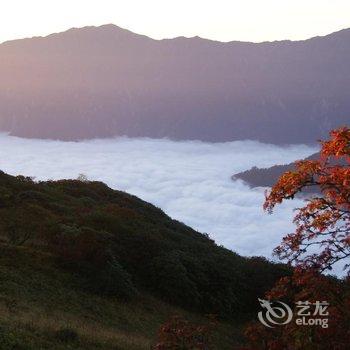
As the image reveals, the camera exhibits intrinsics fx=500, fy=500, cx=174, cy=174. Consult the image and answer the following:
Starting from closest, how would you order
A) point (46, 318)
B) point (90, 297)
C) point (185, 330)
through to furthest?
point (185, 330), point (46, 318), point (90, 297)

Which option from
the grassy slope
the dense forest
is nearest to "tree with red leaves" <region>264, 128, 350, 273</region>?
the grassy slope

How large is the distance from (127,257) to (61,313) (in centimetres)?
1021

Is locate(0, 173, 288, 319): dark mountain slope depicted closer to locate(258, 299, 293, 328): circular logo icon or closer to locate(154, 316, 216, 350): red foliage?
locate(154, 316, 216, 350): red foliage

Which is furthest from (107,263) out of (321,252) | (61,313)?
(321,252)

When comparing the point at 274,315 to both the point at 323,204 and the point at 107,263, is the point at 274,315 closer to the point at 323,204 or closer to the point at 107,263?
the point at 323,204

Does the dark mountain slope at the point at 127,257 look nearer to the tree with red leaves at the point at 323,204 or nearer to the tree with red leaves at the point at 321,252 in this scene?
the tree with red leaves at the point at 321,252

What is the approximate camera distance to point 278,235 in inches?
7500

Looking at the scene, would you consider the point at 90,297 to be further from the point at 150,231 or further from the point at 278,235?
the point at 278,235

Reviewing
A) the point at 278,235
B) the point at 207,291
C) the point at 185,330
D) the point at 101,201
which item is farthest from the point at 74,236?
the point at 278,235

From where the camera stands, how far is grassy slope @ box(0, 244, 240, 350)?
1370 cm

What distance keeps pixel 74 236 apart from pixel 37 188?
11.8 metres

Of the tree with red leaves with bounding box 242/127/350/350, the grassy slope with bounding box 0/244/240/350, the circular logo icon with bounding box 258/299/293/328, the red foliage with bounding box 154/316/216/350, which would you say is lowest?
the grassy slope with bounding box 0/244/240/350

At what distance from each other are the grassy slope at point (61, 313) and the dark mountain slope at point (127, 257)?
112cm

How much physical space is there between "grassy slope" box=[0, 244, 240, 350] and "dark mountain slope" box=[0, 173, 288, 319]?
112 cm
